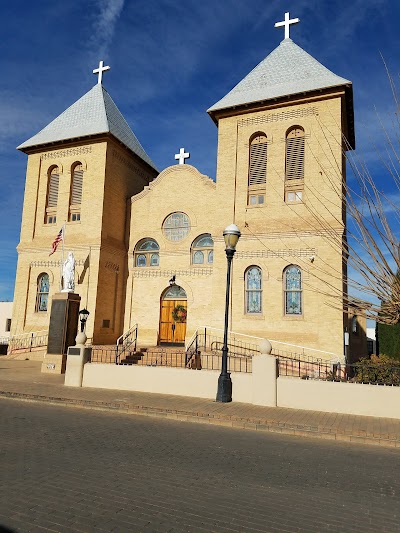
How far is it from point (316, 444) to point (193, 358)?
30.7ft

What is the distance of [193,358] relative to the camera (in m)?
17.0

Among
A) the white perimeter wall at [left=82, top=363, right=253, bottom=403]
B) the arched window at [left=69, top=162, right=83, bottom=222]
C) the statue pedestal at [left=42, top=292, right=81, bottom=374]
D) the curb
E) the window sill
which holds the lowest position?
the curb

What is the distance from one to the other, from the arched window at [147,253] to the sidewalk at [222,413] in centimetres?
1038

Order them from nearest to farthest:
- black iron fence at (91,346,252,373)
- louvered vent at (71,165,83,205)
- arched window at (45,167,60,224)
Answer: black iron fence at (91,346,252,373) < louvered vent at (71,165,83,205) < arched window at (45,167,60,224)

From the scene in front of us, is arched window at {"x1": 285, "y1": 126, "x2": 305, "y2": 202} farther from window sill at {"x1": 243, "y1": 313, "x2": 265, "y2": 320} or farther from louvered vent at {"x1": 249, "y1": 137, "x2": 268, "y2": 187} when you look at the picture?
window sill at {"x1": 243, "y1": 313, "x2": 265, "y2": 320}

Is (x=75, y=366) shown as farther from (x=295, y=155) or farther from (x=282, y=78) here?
(x=282, y=78)

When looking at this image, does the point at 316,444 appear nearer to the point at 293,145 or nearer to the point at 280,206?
the point at 280,206

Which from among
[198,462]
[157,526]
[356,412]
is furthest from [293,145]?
[157,526]

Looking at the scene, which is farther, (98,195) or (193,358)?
(98,195)

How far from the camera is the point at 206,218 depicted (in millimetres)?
22281

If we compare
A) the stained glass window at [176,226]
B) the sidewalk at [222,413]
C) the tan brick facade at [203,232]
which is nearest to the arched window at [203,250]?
the tan brick facade at [203,232]

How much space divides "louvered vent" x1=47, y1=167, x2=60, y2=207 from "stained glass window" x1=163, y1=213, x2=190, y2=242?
6.62 metres

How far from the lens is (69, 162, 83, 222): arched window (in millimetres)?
23753

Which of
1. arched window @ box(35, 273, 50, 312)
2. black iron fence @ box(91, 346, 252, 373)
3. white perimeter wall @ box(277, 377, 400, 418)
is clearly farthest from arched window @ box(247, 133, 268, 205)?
arched window @ box(35, 273, 50, 312)
